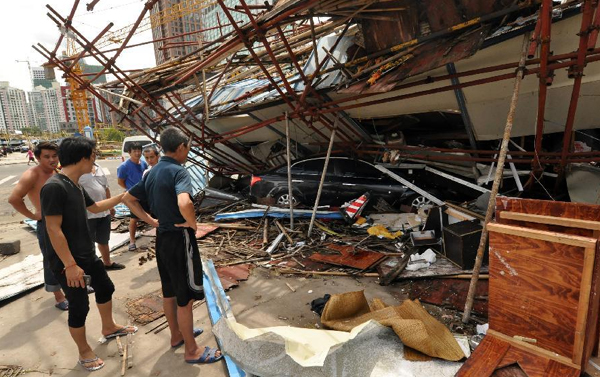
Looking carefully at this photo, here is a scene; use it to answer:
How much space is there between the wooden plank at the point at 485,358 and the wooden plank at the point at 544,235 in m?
0.88

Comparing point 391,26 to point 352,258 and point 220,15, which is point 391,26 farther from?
point 220,15

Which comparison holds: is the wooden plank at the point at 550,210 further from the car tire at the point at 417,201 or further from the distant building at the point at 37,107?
the distant building at the point at 37,107

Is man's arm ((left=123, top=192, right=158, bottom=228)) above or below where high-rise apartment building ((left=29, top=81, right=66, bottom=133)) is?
below

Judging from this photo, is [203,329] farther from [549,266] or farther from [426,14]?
[426,14]

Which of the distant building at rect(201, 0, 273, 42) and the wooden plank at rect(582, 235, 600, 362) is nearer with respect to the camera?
the wooden plank at rect(582, 235, 600, 362)

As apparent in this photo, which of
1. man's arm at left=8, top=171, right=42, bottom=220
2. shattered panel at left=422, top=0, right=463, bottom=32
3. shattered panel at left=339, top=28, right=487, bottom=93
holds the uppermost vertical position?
shattered panel at left=422, top=0, right=463, bottom=32

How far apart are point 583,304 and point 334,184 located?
5567 millimetres

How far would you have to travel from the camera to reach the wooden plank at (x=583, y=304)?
208cm

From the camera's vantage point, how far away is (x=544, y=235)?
2.25 m

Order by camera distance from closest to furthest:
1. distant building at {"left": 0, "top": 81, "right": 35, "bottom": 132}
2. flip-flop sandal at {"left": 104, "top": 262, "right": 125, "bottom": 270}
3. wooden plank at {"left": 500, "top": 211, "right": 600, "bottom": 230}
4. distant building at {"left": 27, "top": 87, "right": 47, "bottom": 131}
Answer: wooden plank at {"left": 500, "top": 211, "right": 600, "bottom": 230} < flip-flop sandal at {"left": 104, "top": 262, "right": 125, "bottom": 270} < distant building at {"left": 0, "top": 81, "right": 35, "bottom": 132} < distant building at {"left": 27, "top": 87, "right": 47, "bottom": 131}

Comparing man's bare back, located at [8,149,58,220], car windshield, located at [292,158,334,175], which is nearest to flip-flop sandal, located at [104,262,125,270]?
man's bare back, located at [8,149,58,220]

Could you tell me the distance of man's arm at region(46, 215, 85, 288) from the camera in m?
2.51

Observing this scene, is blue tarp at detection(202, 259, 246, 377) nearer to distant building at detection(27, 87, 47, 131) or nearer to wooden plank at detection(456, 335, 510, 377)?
wooden plank at detection(456, 335, 510, 377)

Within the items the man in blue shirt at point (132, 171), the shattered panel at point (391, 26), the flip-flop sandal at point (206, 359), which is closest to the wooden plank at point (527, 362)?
the flip-flop sandal at point (206, 359)
